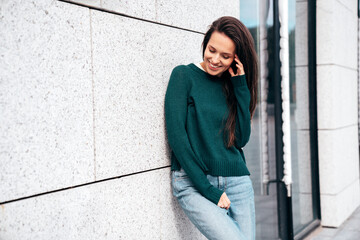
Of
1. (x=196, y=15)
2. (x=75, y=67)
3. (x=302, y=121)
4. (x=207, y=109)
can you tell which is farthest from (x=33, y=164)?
(x=302, y=121)

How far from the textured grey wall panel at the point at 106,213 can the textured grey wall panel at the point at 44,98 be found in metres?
0.08

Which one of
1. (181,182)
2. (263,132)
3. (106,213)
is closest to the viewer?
(106,213)

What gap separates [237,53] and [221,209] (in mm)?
991

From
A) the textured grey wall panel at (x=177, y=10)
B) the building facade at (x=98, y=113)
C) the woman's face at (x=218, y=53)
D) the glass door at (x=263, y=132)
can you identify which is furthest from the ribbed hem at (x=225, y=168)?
the glass door at (x=263, y=132)

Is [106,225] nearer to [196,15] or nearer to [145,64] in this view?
[145,64]

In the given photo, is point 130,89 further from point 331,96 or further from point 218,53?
point 331,96

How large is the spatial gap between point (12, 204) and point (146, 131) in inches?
42.5

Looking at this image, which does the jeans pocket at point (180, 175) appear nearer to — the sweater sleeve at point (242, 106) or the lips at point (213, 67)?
the sweater sleeve at point (242, 106)

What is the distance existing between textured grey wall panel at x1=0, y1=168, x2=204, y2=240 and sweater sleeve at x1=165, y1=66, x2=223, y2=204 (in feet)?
1.05

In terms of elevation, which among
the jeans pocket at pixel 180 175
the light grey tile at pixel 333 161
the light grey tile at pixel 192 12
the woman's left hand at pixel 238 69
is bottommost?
the light grey tile at pixel 333 161

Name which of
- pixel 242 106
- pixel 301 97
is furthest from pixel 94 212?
pixel 301 97

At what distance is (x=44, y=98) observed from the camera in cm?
213

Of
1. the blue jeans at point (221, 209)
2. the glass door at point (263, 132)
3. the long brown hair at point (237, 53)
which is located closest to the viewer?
the blue jeans at point (221, 209)

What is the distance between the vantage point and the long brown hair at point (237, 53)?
2742 millimetres
